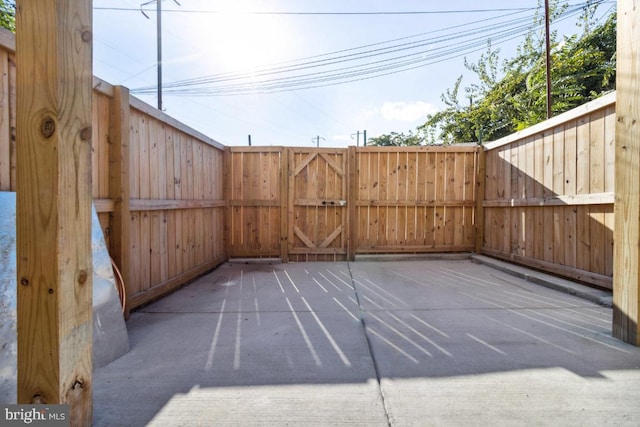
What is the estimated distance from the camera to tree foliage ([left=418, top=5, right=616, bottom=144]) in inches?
362

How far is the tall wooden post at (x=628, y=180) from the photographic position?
1987 millimetres

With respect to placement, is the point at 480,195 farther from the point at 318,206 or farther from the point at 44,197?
the point at 44,197

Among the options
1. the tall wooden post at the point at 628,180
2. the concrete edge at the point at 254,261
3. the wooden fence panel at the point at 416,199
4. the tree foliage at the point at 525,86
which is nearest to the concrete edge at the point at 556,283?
the wooden fence panel at the point at 416,199

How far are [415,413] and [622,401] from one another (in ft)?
3.43

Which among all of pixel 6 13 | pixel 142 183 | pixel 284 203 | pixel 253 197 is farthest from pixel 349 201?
pixel 6 13

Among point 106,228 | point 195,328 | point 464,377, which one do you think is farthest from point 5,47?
point 464,377

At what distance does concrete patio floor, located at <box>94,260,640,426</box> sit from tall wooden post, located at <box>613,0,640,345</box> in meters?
0.27

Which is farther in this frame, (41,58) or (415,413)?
(415,413)

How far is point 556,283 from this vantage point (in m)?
3.39

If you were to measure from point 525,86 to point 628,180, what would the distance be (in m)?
11.5

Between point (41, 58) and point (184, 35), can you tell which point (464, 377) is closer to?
point (41, 58)

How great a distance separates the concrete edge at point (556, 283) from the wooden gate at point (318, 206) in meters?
2.44

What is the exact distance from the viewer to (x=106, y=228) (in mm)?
2406

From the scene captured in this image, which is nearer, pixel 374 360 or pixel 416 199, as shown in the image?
pixel 374 360
